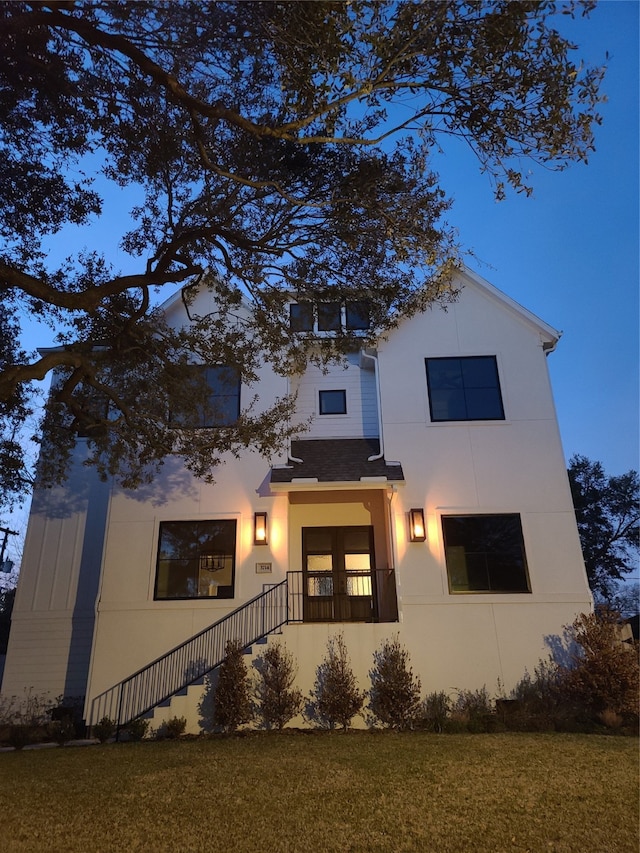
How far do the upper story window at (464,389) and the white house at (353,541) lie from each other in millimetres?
31

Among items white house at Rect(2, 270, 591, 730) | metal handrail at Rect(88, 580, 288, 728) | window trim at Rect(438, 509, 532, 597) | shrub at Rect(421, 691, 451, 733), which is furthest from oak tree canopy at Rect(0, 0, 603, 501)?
shrub at Rect(421, 691, 451, 733)

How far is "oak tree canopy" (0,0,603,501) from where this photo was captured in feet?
16.5

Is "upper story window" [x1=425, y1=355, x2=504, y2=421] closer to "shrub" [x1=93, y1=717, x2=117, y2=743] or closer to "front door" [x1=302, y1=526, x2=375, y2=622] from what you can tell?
"front door" [x1=302, y1=526, x2=375, y2=622]

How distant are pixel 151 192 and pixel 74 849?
25.3ft

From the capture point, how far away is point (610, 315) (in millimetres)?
24562

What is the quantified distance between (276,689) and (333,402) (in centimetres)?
636

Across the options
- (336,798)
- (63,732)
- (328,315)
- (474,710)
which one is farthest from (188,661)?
(328,315)

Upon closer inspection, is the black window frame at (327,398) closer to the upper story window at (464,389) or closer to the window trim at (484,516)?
the upper story window at (464,389)

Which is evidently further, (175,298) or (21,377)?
(175,298)

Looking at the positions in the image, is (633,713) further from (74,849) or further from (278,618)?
(74,849)

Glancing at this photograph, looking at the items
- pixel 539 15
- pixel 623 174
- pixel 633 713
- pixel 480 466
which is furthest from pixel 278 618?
pixel 623 174

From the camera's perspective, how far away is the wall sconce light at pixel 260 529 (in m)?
10.6

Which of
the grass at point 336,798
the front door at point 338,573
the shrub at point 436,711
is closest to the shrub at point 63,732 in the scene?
the grass at point 336,798

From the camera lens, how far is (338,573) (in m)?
11.2
